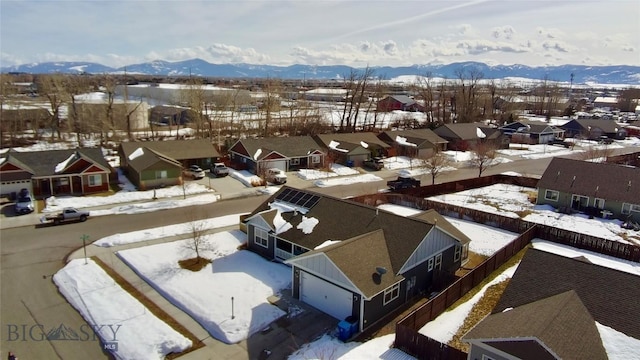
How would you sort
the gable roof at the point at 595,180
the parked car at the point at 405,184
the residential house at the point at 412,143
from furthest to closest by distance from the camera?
the residential house at the point at 412,143, the parked car at the point at 405,184, the gable roof at the point at 595,180

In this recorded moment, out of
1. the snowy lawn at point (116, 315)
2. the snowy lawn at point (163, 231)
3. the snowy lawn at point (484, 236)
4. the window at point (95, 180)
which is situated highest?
the window at point (95, 180)

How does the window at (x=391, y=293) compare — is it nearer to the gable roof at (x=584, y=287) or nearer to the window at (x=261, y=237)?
the gable roof at (x=584, y=287)

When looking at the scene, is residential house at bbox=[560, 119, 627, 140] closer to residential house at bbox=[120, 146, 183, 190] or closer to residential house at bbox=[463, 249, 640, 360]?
residential house at bbox=[120, 146, 183, 190]

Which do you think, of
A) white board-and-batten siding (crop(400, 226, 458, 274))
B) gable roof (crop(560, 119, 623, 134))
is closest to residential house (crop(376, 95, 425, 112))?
gable roof (crop(560, 119, 623, 134))

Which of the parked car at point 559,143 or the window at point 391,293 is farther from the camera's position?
the parked car at point 559,143

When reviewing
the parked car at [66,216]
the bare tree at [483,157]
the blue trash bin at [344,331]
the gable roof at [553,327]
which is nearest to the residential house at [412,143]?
the bare tree at [483,157]

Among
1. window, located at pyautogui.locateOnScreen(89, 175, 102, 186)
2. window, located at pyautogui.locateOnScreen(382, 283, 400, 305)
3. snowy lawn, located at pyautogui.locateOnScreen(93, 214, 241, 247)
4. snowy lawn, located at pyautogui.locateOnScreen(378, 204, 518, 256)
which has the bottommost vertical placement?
snowy lawn, located at pyautogui.locateOnScreen(378, 204, 518, 256)

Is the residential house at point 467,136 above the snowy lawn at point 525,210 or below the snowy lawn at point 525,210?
above
